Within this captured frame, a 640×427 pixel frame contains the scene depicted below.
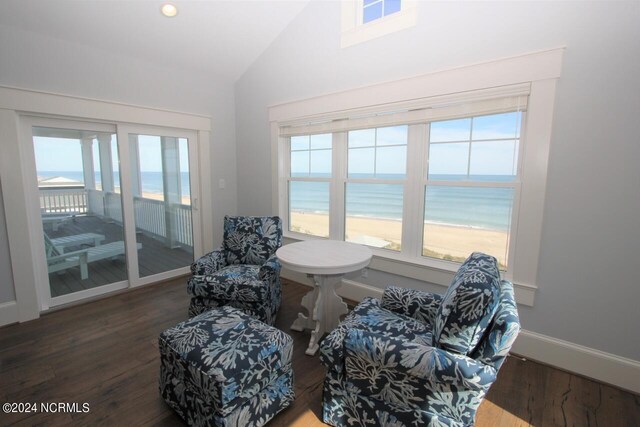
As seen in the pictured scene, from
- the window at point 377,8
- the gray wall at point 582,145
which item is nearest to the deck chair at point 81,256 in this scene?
the window at point 377,8

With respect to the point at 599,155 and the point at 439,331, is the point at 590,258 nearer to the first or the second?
the point at 599,155

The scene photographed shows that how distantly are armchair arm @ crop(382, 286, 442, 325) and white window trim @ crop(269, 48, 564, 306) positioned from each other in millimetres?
693

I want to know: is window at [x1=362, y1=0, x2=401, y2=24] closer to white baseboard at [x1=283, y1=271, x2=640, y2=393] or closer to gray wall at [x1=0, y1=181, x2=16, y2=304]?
white baseboard at [x1=283, y1=271, x2=640, y2=393]

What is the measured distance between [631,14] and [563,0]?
36 centimetres

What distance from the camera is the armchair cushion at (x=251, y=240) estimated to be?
296cm

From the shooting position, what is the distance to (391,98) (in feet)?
8.70

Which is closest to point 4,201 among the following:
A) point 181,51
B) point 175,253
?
point 175,253

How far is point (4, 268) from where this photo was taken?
2.62 metres

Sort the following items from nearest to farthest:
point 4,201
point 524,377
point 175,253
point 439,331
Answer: point 439,331 < point 524,377 < point 4,201 < point 175,253

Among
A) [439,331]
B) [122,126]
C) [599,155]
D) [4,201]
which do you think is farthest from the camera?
[122,126]

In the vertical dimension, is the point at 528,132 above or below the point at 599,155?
above

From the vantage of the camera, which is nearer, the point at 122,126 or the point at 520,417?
the point at 520,417

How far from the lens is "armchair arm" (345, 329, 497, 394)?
1.24 meters

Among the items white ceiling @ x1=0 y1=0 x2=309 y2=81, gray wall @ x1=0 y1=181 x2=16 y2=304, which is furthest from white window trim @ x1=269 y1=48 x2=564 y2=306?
gray wall @ x1=0 y1=181 x2=16 y2=304
